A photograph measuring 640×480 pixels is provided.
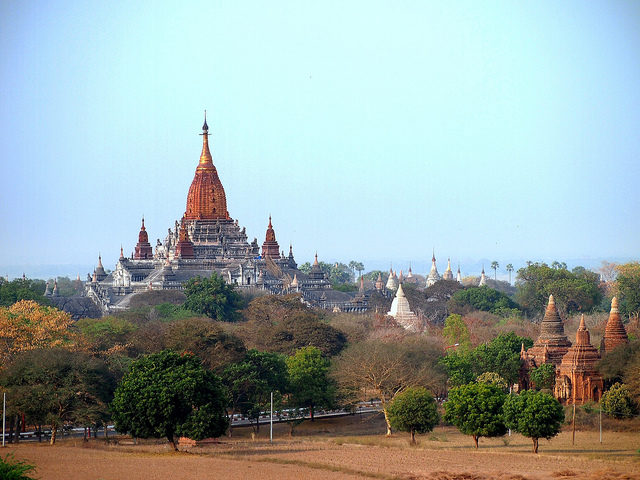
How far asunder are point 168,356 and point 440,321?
7119 centimetres

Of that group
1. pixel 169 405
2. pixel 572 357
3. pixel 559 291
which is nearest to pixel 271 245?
pixel 559 291

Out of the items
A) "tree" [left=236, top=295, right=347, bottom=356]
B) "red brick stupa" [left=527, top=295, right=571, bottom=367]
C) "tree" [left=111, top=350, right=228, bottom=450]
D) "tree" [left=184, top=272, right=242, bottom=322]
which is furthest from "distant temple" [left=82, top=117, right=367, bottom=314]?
"tree" [left=111, top=350, right=228, bottom=450]

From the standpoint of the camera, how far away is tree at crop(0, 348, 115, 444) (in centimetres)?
6006

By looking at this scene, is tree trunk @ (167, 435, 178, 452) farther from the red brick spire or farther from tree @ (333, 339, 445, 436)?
the red brick spire

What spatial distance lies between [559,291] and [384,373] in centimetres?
6510

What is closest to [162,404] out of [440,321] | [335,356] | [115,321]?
Result: [335,356]

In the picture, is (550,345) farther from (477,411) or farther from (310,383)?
(477,411)

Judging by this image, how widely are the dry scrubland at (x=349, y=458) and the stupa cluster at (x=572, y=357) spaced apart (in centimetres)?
658

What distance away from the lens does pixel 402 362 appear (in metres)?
71.9

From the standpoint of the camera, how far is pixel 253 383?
67312mm

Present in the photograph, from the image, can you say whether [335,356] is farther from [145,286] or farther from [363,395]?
[145,286]

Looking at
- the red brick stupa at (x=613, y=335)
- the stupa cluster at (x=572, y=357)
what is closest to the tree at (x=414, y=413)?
the stupa cluster at (x=572, y=357)

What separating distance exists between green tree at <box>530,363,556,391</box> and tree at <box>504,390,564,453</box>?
14126mm

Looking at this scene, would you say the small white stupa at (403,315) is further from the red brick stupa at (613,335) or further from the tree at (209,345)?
the tree at (209,345)
